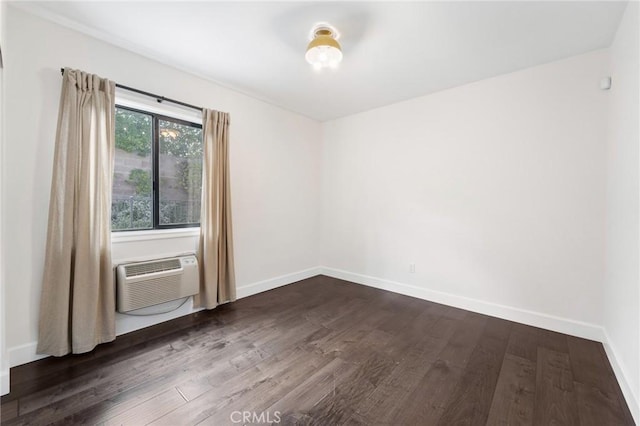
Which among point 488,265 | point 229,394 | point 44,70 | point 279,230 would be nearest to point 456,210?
point 488,265

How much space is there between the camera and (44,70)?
6.98 feet

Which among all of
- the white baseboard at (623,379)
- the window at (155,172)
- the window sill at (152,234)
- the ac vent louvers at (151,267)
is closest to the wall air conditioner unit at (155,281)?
the ac vent louvers at (151,267)

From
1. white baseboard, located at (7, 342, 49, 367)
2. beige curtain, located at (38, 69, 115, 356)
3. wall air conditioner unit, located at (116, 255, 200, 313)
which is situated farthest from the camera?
wall air conditioner unit, located at (116, 255, 200, 313)

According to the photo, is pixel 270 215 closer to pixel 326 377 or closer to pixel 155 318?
pixel 155 318

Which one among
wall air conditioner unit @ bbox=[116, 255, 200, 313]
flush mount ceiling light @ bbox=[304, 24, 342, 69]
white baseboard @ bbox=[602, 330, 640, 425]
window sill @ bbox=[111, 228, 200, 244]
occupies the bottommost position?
white baseboard @ bbox=[602, 330, 640, 425]

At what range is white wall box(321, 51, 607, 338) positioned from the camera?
2.56 metres

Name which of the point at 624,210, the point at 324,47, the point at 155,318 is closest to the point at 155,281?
the point at 155,318

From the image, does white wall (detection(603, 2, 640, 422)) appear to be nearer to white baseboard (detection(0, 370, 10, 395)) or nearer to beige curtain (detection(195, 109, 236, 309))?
beige curtain (detection(195, 109, 236, 309))

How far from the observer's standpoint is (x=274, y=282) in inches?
157

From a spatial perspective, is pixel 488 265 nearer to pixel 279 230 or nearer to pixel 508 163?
pixel 508 163

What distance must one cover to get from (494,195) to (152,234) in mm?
3747

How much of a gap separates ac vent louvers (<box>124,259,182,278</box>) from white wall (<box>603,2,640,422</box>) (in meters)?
3.66

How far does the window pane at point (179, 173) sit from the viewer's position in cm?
293

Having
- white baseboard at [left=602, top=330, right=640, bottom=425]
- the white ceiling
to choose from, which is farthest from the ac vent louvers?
white baseboard at [left=602, top=330, right=640, bottom=425]
